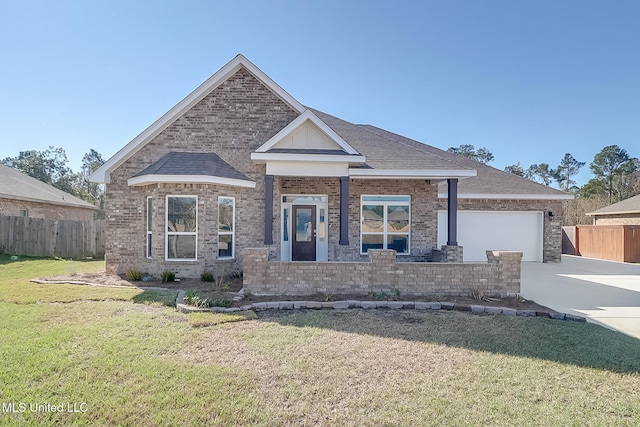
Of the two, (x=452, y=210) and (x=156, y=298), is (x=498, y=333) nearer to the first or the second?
(x=452, y=210)

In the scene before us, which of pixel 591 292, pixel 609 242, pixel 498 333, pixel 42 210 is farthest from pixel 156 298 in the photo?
pixel 609 242

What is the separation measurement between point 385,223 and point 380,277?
17.2ft

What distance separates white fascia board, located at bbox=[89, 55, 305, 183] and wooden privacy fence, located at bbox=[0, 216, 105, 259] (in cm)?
682

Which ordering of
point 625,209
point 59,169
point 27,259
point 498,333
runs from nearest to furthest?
1. point 498,333
2. point 27,259
3. point 625,209
4. point 59,169

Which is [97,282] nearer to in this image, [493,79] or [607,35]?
[493,79]

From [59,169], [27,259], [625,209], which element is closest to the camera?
[27,259]

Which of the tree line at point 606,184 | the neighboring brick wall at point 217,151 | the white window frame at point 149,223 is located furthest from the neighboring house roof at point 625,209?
the white window frame at point 149,223

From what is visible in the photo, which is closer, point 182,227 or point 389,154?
point 182,227

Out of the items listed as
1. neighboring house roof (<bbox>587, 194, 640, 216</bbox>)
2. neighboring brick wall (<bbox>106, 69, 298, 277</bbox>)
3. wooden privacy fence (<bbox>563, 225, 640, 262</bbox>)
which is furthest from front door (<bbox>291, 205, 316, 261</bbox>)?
neighboring house roof (<bbox>587, 194, 640, 216</bbox>)

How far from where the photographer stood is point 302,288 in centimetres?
745

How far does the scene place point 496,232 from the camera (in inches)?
590

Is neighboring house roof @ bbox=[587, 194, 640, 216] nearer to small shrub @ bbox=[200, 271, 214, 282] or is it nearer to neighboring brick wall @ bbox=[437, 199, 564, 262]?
neighboring brick wall @ bbox=[437, 199, 564, 262]

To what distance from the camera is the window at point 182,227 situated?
9680mm

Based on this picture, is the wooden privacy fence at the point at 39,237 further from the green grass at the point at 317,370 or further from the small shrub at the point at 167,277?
the green grass at the point at 317,370
